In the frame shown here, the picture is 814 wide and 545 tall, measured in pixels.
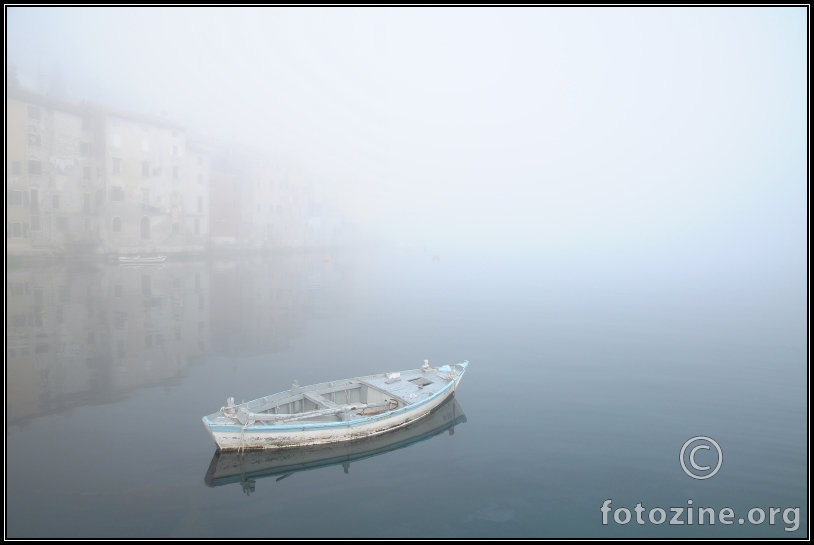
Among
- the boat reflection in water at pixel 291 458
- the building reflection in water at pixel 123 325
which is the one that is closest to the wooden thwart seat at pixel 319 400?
the boat reflection in water at pixel 291 458

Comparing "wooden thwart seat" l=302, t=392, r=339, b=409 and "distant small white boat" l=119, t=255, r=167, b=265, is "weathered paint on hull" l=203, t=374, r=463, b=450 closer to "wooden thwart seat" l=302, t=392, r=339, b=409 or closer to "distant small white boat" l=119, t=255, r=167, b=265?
"wooden thwart seat" l=302, t=392, r=339, b=409

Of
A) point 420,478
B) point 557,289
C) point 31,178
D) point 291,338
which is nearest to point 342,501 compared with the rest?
point 420,478

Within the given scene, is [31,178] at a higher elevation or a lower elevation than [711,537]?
higher

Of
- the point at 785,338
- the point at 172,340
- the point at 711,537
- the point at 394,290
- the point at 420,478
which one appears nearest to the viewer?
the point at 711,537

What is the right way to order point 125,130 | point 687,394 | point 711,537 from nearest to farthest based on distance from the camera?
1. point 711,537
2. point 687,394
3. point 125,130

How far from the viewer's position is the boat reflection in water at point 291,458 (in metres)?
13.8

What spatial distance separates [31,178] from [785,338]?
230 ft

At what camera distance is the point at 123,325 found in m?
31.6

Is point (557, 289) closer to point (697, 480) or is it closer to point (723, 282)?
point (723, 282)

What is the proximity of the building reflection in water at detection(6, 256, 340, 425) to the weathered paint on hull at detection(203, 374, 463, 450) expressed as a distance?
752 cm

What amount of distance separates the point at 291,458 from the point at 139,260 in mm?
57324

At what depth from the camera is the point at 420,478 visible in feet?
46.5

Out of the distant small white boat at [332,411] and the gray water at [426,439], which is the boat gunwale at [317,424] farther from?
the gray water at [426,439]

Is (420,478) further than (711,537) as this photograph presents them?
Yes
